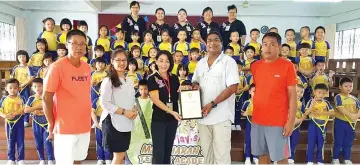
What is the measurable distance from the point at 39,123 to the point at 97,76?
963mm

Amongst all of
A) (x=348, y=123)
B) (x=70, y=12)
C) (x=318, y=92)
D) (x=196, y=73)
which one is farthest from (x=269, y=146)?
(x=70, y=12)

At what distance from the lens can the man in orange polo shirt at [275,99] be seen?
212cm

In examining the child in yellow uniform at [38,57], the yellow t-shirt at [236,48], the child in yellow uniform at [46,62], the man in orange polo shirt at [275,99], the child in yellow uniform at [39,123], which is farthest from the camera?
the yellow t-shirt at [236,48]

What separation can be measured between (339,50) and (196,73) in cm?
1017

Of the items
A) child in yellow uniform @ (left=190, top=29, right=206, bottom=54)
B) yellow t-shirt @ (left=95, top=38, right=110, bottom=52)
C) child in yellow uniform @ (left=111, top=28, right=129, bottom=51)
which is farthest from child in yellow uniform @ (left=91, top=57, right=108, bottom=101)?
child in yellow uniform @ (left=190, top=29, right=206, bottom=54)

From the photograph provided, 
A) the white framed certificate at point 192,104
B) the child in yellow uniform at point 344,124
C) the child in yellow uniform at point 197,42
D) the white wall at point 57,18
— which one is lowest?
the child in yellow uniform at point 344,124

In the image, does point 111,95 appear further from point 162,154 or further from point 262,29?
point 262,29

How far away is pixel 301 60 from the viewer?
4684mm

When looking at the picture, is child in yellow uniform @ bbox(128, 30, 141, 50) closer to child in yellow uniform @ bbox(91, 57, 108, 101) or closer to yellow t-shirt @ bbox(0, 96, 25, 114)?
child in yellow uniform @ bbox(91, 57, 108, 101)

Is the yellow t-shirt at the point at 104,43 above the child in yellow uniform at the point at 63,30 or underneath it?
underneath

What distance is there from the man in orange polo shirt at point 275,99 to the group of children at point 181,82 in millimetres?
1064

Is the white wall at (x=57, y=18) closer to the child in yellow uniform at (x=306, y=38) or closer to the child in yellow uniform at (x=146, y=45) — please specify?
the child in yellow uniform at (x=146, y=45)

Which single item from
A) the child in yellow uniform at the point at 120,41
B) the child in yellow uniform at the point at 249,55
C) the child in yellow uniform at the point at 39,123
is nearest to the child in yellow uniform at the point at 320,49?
the child in yellow uniform at the point at 249,55

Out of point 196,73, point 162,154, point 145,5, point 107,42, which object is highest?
point 145,5
